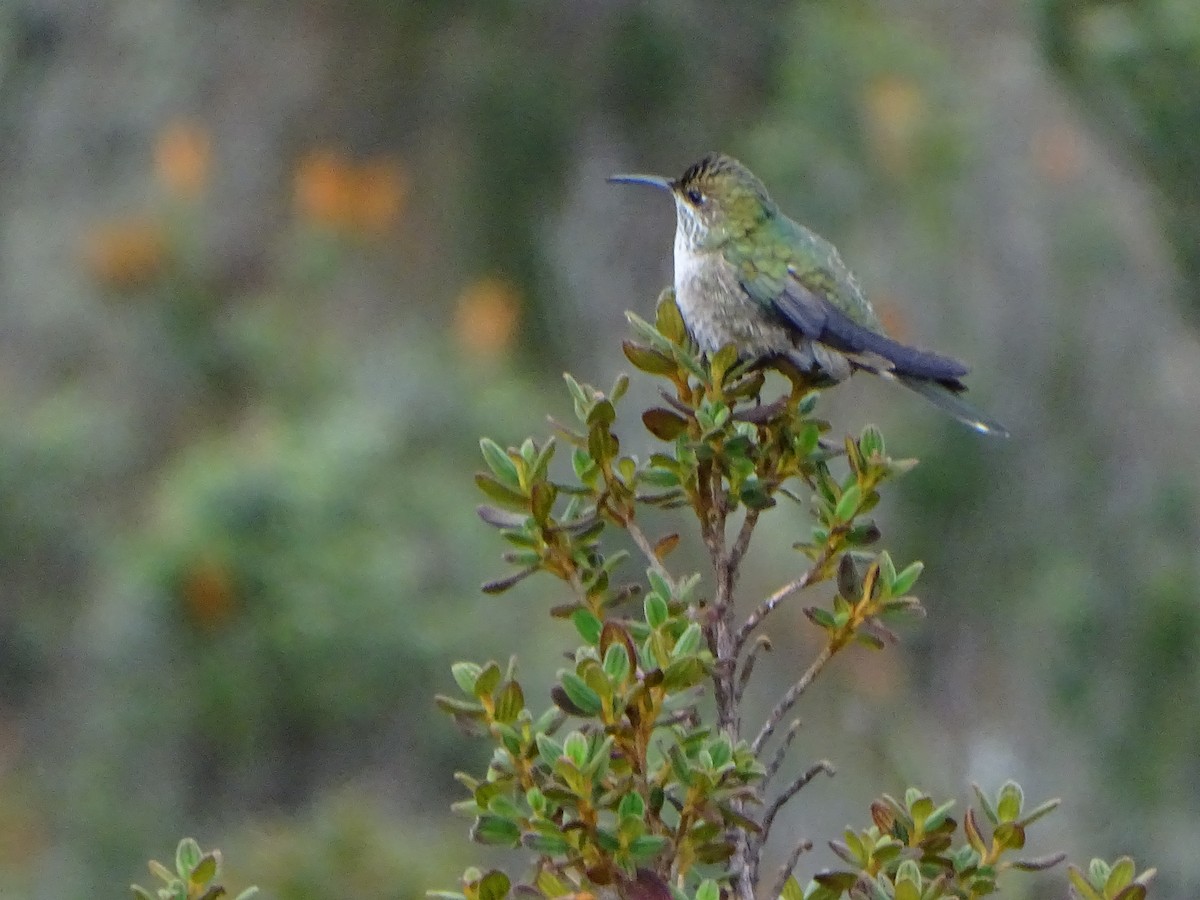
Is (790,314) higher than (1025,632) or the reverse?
the reverse

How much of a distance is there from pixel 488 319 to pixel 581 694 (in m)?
9.92

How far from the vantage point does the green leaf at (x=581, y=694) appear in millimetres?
1569

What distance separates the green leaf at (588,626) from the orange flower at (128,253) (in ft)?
31.8

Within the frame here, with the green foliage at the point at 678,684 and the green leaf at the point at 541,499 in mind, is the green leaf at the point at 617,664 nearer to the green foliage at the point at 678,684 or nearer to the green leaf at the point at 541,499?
the green foliage at the point at 678,684

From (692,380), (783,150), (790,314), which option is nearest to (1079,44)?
(790,314)

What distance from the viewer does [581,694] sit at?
5.19 ft

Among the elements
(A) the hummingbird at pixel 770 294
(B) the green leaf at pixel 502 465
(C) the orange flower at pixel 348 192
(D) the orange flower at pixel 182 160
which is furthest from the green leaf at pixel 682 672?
(D) the orange flower at pixel 182 160

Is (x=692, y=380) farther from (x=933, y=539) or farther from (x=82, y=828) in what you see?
(x=82, y=828)

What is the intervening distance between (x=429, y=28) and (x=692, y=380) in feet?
40.9

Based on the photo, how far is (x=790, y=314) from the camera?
2.98 metres

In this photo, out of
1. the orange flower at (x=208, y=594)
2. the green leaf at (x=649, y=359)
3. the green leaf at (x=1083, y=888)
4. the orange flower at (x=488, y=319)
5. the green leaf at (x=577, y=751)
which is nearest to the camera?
the green leaf at (x=577, y=751)

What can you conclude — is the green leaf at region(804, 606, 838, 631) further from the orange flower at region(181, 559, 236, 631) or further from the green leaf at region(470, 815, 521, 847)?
the orange flower at region(181, 559, 236, 631)

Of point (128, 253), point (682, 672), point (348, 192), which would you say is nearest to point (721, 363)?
point (682, 672)

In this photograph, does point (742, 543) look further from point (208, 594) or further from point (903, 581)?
point (208, 594)
